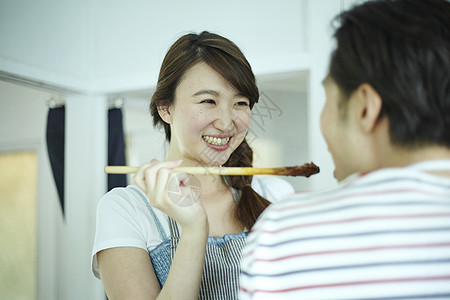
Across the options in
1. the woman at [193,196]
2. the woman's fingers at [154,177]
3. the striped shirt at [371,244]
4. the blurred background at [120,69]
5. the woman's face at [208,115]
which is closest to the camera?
the striped shirt at [371,244]

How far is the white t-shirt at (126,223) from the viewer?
1.04 metres

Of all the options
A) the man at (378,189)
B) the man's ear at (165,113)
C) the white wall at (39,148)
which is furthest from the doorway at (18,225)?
the man at (378,189)

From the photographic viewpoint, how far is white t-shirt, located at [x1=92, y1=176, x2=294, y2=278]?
40.9 inches

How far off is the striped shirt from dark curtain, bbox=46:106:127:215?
76.5 inches

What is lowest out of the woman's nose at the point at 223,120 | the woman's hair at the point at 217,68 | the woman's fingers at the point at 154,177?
the woman's fingers at the point at 154,177

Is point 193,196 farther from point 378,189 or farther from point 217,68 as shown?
point 378,189

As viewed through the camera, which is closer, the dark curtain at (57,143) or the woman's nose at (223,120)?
the woman's nose at (223,120)

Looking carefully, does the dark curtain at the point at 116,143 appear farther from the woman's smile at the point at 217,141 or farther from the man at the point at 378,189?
the man at the point at 378,189

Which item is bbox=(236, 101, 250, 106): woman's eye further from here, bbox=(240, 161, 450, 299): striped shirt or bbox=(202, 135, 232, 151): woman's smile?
bbox=(240, 161, 450, 299): striped shirt

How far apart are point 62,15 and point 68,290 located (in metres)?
1.44

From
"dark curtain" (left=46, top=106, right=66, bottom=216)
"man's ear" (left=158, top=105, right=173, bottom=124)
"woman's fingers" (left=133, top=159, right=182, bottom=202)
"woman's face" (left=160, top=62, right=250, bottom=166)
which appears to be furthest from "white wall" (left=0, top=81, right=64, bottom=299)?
"woman's fingers" (left=133, top=159, right=182, bottom=202)

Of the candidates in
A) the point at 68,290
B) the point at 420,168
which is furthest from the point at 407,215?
the point at 68,290

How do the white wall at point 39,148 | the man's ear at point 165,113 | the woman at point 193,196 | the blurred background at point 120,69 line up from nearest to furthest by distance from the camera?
1. the woman at point 193,196
2. the man's ear at point 165,113
3. the blurred background at point 120,69
4. the white wall at point 39,148

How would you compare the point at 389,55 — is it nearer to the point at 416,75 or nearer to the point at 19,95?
the point at 416,75
